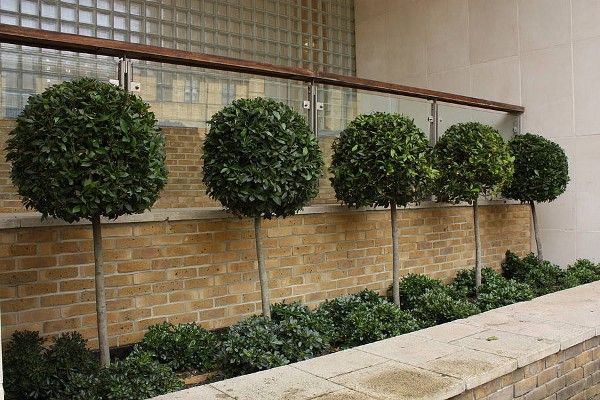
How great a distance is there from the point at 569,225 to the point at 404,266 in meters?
2.87

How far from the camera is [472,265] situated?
635cm

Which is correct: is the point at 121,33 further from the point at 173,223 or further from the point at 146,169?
the point at 146,169

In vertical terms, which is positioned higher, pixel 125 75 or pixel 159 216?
pixel 125 75

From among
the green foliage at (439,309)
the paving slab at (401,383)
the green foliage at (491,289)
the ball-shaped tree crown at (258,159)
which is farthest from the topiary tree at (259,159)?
the green foliage at (491,289)

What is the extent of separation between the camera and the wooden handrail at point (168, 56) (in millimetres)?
3557

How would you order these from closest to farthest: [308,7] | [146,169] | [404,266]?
1. [146,169]
2. [404,266]
3. [308,7]

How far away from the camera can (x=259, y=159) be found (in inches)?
146

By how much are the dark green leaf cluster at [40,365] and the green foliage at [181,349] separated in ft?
1.38

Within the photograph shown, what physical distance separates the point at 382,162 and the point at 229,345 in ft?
6.31

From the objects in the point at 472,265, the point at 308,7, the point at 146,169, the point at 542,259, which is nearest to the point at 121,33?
the point at 308,7

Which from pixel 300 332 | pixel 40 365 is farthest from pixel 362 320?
pixel 40 365

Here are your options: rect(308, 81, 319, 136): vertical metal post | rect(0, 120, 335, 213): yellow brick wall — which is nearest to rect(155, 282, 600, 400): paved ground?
rect(0, 120, 335, 213): yellow brick wall

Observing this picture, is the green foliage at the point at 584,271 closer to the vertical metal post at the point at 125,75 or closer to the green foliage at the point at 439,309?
the green foliage at the point at 439,309

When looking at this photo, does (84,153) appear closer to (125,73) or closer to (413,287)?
(125,73)
